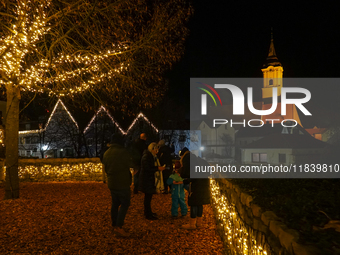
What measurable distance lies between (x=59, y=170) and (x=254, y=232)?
14269 millimetres

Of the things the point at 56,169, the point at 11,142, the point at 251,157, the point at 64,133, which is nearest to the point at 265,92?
the point at 251,157

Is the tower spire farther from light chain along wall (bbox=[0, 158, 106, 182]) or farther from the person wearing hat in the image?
the person wearing hat

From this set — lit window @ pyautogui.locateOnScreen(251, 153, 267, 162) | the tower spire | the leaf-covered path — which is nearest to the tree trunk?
the leaf-covered path

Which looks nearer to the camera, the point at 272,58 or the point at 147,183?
the point at 147,183

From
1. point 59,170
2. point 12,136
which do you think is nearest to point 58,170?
point 59,170

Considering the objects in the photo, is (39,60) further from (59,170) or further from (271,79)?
(271,79)

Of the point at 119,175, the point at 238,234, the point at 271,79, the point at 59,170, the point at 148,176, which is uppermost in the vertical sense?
the point at 271,79

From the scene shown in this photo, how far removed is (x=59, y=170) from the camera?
52.0 feet

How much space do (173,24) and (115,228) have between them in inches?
261

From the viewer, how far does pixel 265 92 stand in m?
78.5

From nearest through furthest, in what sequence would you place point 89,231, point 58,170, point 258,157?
point 89,231
point 58,170
point 258,157

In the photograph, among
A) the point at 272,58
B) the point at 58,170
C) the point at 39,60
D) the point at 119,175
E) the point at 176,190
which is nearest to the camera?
the point at 119,175

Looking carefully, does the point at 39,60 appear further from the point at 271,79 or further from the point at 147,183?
the point at 271,79

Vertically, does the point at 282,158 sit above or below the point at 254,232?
below
